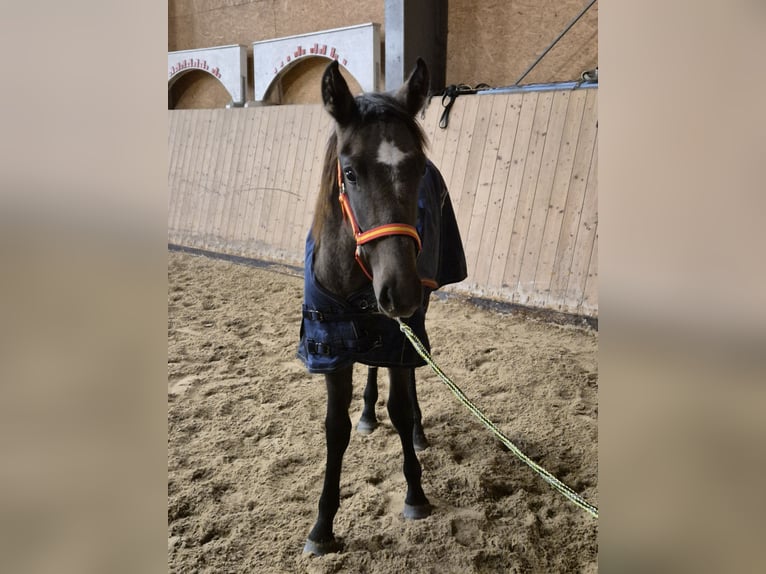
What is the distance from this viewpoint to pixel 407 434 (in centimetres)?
156

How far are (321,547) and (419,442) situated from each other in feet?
2.01

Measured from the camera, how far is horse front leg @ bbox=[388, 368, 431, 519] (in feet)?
4.94

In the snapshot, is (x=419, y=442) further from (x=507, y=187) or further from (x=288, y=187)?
(x=288, y=187)

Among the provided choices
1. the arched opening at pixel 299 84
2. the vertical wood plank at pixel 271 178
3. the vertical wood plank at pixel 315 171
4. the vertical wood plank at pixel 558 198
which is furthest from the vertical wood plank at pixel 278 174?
the vertical wood plank at pixel 558 198

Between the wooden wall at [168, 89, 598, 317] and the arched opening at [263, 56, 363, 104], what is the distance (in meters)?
0.61

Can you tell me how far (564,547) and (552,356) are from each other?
56.1 inches

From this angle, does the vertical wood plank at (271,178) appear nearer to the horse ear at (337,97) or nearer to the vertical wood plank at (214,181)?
the vertical wood plank at (214,181)

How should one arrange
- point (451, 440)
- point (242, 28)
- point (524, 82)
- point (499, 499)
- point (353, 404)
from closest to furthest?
1. point (499, 499)
2. point (451, 440)
3. point (353, 404)
4. point (524, 82)
5. point (242, 28)

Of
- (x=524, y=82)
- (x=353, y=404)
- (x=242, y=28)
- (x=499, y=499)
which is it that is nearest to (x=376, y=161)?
(x=499, y=499)

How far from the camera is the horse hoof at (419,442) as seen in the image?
6.31ft

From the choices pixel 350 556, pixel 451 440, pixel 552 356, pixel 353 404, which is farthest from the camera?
pixel 552 356

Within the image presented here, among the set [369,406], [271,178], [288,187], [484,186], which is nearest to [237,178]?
[271,178]
